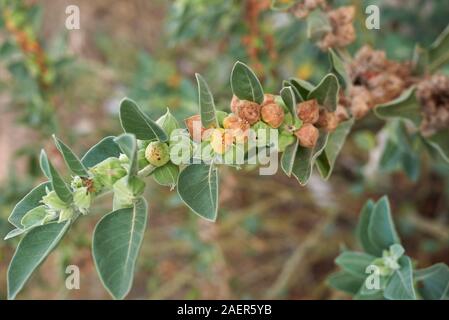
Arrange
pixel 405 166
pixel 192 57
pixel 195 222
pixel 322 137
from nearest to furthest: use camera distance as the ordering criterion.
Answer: pixel 322 137, pixel 405 166, pixel 195 222, pixel 192 57

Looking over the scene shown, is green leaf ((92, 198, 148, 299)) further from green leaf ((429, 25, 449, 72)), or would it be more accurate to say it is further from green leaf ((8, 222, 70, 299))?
green leaf ((429, 25, 449, 72))

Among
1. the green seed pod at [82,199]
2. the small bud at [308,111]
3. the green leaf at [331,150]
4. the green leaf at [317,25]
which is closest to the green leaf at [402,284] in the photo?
the green leaf at [331,150]

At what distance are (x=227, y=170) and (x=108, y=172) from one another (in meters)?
1.23

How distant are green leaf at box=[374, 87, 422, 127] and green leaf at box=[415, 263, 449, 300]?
0.28 metres

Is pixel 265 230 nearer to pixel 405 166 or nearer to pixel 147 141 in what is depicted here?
pixel 405 166

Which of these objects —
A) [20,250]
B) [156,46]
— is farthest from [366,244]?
[156,46]

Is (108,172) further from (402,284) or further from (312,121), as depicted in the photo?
(402,284)

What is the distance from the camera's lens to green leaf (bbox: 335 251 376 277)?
1201mm

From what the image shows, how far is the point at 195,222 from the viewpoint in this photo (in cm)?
216

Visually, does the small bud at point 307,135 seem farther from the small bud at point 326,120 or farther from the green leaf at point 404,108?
the green leaf at point 404,108

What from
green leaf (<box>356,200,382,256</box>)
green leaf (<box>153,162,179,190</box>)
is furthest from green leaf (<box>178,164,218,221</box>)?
green leaf (<box>356,200,382,256</box>)

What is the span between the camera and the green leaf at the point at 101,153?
91 cm

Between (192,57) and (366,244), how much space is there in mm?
1698

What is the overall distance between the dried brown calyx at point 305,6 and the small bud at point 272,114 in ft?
1.03
